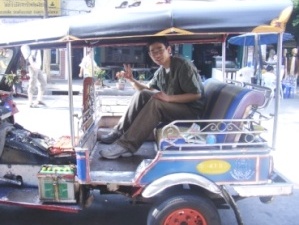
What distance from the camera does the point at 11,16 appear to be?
16.3 meters

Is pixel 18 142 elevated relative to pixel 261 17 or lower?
lower

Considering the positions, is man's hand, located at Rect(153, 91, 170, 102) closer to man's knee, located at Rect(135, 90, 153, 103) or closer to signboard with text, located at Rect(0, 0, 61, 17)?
man's knee, located at Rect(135, 90, 153, 103)

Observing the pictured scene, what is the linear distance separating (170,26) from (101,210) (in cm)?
226

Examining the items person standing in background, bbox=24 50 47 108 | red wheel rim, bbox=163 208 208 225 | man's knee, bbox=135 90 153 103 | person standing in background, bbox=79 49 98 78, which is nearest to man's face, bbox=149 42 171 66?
man's knee, bbox=135 90 153 103

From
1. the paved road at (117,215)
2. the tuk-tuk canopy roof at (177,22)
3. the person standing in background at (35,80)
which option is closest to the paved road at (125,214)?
the paved road at (117,215)

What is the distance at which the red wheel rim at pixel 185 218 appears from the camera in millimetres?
3085

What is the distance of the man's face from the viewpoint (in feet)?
11.9

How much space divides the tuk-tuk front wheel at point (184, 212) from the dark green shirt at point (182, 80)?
1.05 m

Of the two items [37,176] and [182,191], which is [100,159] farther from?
[182,191]

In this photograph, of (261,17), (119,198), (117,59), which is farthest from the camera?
(117,59)

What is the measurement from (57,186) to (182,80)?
153 cm

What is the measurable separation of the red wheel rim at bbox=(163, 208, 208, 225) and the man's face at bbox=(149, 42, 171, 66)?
58.6 inches

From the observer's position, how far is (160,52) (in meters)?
3.66

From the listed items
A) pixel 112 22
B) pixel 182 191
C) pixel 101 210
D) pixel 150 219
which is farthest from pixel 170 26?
pixel 101 210
